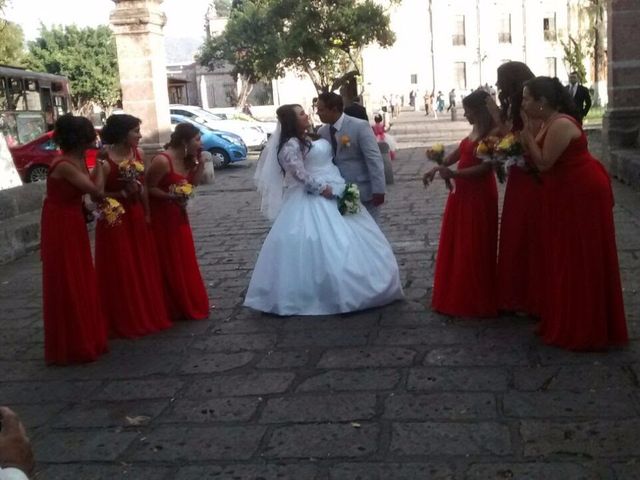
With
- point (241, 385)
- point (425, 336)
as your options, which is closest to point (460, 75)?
point (425, 336)

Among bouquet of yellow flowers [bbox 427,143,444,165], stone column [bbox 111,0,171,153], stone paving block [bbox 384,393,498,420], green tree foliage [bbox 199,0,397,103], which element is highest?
green tree foliage [bbox 199,0,397,103]

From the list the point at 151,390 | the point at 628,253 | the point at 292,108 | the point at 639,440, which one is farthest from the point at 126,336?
the point at 628,253

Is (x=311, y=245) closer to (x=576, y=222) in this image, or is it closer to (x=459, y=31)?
(x=576, y=222)

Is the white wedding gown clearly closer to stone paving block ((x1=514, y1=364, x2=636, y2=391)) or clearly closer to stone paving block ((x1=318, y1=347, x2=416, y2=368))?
stone paving block ((x1=318, y1=347, x2=416, y2=368))

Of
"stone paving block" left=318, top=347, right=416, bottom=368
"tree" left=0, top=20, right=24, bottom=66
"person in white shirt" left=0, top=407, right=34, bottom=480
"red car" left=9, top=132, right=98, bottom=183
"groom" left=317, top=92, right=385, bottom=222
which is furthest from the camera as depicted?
"tree" left=0, top=20, right=24, bottom=66

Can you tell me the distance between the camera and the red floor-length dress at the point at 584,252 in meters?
5.24

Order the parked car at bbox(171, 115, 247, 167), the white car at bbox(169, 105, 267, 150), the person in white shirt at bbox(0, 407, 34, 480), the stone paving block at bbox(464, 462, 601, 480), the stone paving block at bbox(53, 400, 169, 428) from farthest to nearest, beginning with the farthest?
the white car at bbox(169, 105, 267, 150) < the parked car at bbox(171, 115, 247, 167) < the stone paving block at bbox(53, 400, 169, 428) < the stone paving block at bbox(464, 462, 601, 480) < the person in white shirt at bbox(0, 407, 34, 480)

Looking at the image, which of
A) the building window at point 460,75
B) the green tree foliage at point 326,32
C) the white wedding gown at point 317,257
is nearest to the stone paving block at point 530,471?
the white wedding gown at point 317,257

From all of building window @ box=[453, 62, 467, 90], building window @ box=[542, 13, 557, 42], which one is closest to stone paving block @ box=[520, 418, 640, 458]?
building window @ box=[453, 62, 467, 90]

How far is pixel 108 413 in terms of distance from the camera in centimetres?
487

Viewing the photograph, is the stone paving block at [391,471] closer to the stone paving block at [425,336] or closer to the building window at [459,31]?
the stone paving block at [425,336]

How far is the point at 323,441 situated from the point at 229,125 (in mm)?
22388

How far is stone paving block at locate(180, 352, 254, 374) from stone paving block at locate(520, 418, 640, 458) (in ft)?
6.85

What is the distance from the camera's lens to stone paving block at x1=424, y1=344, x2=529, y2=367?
529cm
